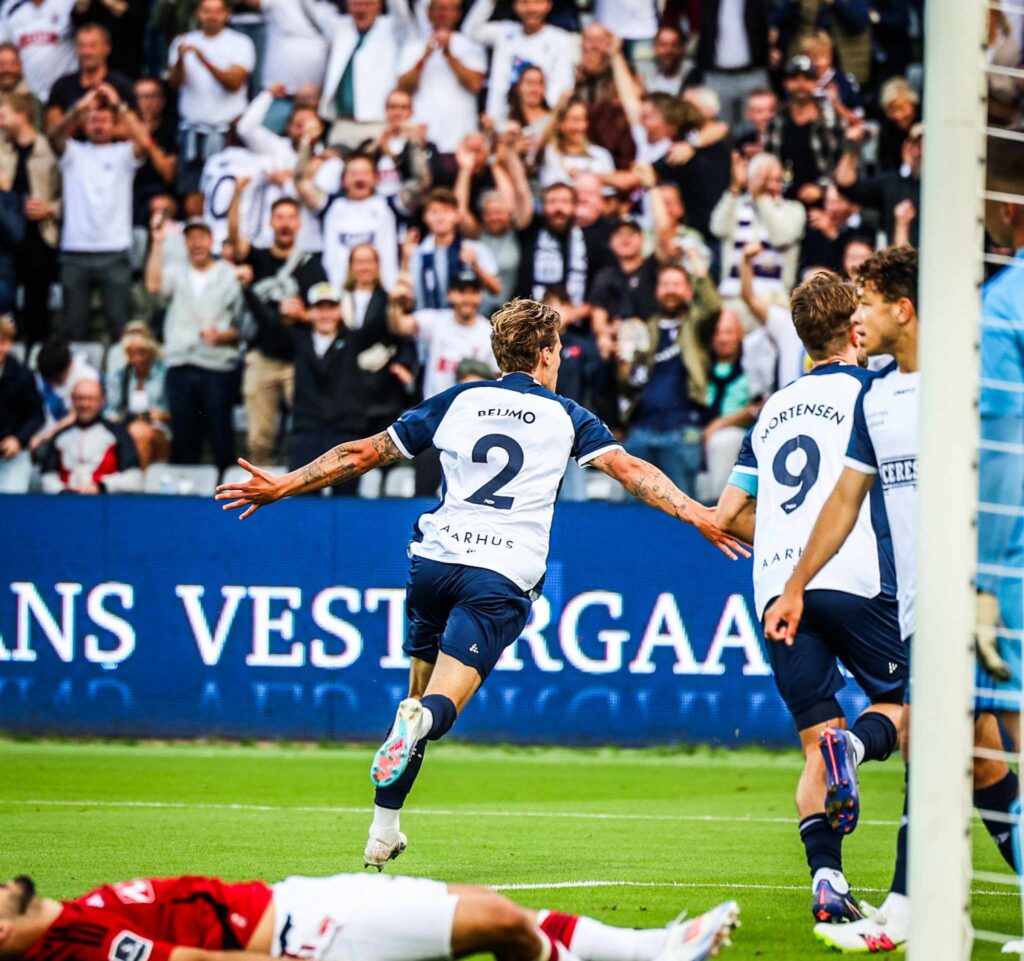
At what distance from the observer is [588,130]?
574 inches

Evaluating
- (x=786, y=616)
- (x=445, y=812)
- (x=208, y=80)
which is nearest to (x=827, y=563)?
(x=786, y=616)

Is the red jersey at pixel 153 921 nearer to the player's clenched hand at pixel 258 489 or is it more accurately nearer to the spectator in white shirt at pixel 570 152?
the player's clenched hand at pixel 258 489

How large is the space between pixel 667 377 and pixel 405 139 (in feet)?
A: 10.4

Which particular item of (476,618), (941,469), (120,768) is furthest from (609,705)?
(941,469)

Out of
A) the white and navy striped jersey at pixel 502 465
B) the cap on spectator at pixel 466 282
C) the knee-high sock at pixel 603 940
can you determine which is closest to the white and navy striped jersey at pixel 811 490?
the white and navy striped jersey at pixel 502 465

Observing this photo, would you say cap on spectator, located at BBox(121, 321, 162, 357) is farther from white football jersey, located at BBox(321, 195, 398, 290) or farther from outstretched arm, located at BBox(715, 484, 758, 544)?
outstretched arm, located at BBox(715, 484, 758, 544)

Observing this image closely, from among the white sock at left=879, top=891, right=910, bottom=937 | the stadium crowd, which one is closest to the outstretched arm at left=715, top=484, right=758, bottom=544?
the white sock at left=879, top=891, right=910, bottom=937

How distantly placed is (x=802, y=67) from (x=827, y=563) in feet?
30.6

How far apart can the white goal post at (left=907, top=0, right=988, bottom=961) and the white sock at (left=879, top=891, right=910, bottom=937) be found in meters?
1.11

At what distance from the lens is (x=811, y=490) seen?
614cm

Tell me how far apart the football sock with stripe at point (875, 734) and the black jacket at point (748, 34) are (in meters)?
9.81

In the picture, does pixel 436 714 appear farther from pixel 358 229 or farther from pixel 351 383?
pixel 358 229

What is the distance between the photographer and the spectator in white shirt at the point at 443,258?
13.9 m

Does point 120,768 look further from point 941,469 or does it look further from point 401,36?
point 941,469
